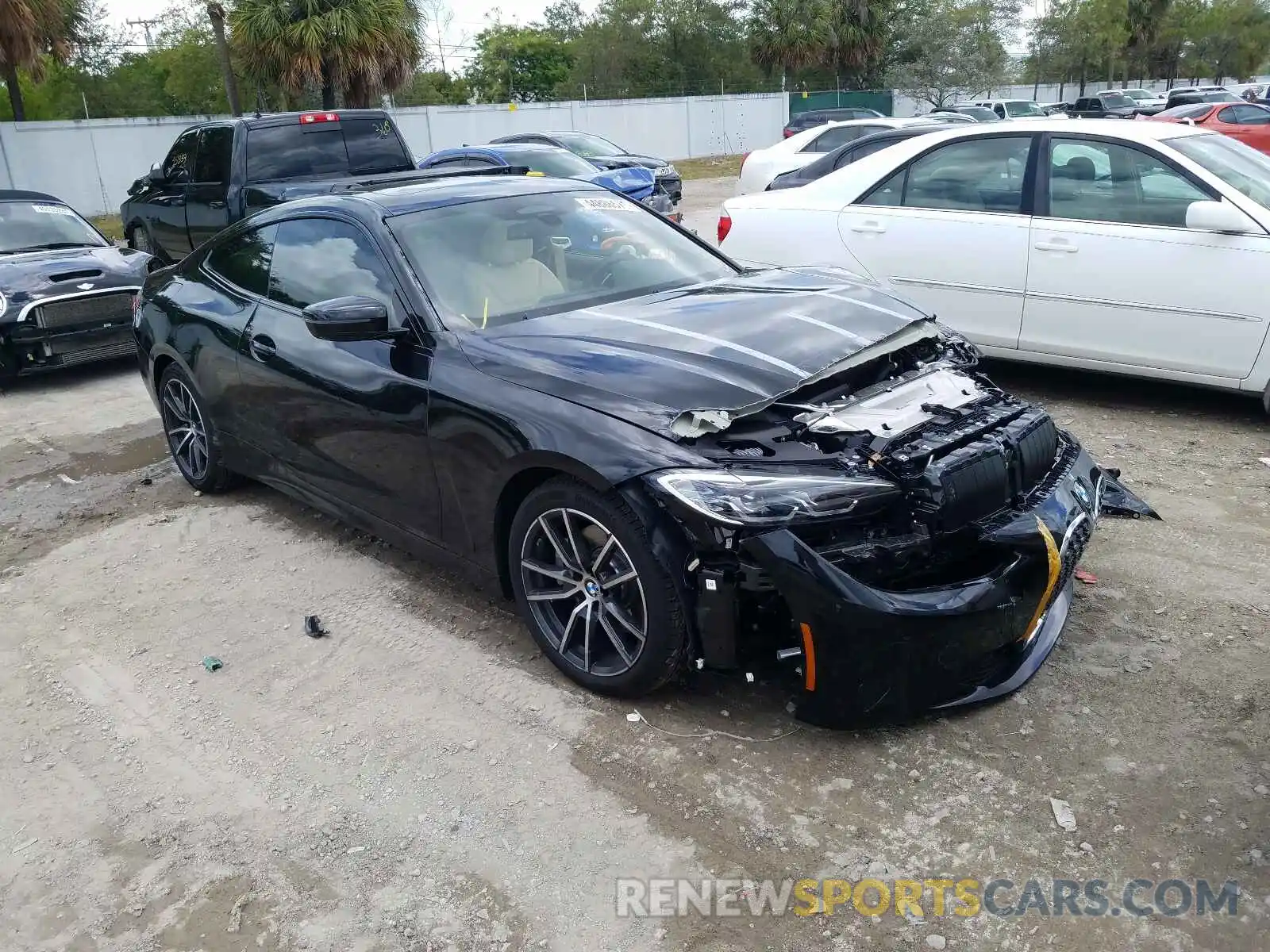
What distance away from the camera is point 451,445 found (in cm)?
378

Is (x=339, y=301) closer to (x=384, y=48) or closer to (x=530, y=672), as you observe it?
(x=530, y=672)

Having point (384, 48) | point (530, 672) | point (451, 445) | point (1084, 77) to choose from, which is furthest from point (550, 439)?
point (1084, 77)

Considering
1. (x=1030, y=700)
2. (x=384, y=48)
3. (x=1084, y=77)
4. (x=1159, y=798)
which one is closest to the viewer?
(x=1159, y=798)

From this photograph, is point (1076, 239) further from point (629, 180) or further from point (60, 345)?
point (629, 180)

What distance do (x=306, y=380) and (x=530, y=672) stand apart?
5.43 ft

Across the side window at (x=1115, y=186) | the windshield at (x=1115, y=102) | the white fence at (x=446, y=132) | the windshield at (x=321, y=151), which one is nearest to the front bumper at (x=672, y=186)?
the windshield at (x=321, y=151)

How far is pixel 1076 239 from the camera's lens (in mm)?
6043

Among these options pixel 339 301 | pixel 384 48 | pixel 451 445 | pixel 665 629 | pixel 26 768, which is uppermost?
pixel 384 48

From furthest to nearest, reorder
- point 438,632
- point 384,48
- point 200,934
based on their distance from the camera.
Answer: point 384,48 < point 438,632 < point 200,934

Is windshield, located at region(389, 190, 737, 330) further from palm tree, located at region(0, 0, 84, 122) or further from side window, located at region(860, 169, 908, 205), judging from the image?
palm tree, located at region(0, 0, 84, 122)

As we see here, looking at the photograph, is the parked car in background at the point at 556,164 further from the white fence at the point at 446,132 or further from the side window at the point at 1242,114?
the side window at the point at 1242,114

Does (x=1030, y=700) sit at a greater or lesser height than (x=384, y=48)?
lesser

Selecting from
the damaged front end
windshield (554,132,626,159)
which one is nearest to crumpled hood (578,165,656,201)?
windshield (554,132,626,159)

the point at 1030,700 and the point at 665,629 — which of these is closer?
the point at 665,629
